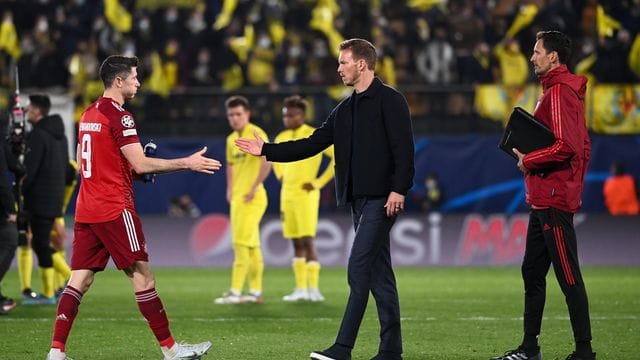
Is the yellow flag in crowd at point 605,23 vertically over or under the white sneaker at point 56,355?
over

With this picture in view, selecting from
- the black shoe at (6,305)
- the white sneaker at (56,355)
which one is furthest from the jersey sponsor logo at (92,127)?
the black shoe at (6,305)

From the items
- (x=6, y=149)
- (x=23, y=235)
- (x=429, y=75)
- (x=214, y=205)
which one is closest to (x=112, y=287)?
(x=23, y=235)

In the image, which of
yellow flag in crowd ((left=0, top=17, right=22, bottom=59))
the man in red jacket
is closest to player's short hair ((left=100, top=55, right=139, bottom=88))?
the man in red jacket

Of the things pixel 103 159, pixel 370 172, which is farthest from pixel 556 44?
pixel 103 159

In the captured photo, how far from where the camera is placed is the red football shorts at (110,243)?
8.42m

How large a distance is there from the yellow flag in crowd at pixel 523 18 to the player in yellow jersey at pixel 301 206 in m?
10.5

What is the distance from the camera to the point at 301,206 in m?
14.2

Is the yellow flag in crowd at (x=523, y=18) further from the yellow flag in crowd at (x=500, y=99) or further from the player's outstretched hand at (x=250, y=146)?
the player's outstretched hand at (x=250, y=146)

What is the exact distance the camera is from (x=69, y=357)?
9242 millimetres

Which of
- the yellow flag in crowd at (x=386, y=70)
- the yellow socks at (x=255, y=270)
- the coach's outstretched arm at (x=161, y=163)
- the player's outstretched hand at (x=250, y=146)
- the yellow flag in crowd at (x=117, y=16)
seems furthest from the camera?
the yellow flag in crowd at (x=117, y=16)

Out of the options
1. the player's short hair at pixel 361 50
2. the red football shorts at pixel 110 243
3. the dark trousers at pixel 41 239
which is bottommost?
the dark trousers at pixel 41 239

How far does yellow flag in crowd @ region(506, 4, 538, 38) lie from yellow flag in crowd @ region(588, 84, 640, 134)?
3013 mm

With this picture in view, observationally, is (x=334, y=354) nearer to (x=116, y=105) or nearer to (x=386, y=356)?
(x=386, y=356)

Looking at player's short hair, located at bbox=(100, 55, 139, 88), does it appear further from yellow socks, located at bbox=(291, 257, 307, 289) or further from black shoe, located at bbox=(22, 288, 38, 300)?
yellow socks, located at bbox=(291, 257, 307, 289)
